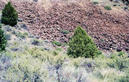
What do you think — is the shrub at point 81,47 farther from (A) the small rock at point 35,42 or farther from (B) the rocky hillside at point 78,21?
(B) the rocky hillside at point 78,21

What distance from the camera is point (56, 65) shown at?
6.70 metres

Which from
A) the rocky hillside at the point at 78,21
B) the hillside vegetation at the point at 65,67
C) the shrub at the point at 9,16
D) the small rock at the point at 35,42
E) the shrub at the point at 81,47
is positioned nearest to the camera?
the hillside vegetation at the point at 65,67

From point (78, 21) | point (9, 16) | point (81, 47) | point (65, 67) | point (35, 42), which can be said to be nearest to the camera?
point (65, 67)

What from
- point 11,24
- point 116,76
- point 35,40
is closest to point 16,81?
point 116,76

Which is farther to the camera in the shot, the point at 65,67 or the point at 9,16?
the point at 9,16

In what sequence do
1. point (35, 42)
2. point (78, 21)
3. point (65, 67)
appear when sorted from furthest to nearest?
point (78, 21) < point (35, 42) < point (65, 67)

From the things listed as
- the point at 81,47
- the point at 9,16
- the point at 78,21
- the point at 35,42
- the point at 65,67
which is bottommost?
the point at 35,42

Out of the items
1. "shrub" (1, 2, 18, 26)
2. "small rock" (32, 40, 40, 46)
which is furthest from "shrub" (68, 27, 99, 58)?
"shrub" (1, 2, 18, 26)

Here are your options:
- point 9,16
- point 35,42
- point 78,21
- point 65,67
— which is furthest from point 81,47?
point 78,21

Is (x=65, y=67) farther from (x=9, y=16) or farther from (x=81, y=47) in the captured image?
(x=9, y=16)

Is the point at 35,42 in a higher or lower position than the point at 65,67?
lower

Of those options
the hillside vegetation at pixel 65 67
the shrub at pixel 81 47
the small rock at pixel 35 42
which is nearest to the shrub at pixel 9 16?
the small rock at pixel 35 42

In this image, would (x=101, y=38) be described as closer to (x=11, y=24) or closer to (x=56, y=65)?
(x=11, y=24)

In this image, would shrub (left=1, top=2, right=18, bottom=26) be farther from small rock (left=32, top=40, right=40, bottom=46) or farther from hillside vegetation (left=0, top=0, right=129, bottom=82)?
hillside vegetation (left=0, top=0, right=129, bottom=82)
